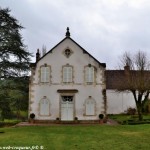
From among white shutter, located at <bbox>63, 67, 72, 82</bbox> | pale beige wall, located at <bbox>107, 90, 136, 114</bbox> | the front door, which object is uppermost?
white shutter, located at <bbox>63, 67, 72, 82</bbox>

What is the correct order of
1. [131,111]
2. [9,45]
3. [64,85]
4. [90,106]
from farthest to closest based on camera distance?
[131,111]
[64,85]
[90,106]
[9,45]

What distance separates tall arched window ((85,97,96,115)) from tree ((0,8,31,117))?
32.3 ft

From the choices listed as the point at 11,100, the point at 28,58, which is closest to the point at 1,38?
the point at 28,58

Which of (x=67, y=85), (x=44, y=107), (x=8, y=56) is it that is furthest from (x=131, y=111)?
(x=8, y=56)

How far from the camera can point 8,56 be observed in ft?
81.5

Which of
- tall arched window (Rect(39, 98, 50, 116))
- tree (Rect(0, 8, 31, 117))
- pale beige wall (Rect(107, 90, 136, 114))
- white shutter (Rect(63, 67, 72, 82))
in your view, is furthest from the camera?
pale beige wall (Rect(107, 90, 136, 114))

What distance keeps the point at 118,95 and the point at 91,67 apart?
17521mm

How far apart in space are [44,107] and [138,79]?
12.0 m

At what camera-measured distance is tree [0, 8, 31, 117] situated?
2394 cm

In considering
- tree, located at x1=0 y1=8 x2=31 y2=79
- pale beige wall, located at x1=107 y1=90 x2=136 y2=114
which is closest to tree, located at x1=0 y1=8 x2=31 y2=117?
tree, located at x1=0 y1=8 x2=31 y2=79

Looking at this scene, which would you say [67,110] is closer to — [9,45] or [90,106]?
[90,106]

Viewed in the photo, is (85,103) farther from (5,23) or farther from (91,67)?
(5,23)

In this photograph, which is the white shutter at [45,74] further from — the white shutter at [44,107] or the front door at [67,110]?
the front door at [67,110]

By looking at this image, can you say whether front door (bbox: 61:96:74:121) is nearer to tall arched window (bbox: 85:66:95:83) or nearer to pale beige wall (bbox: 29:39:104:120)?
pale beige wall (bbox: 29:39:104:120)
